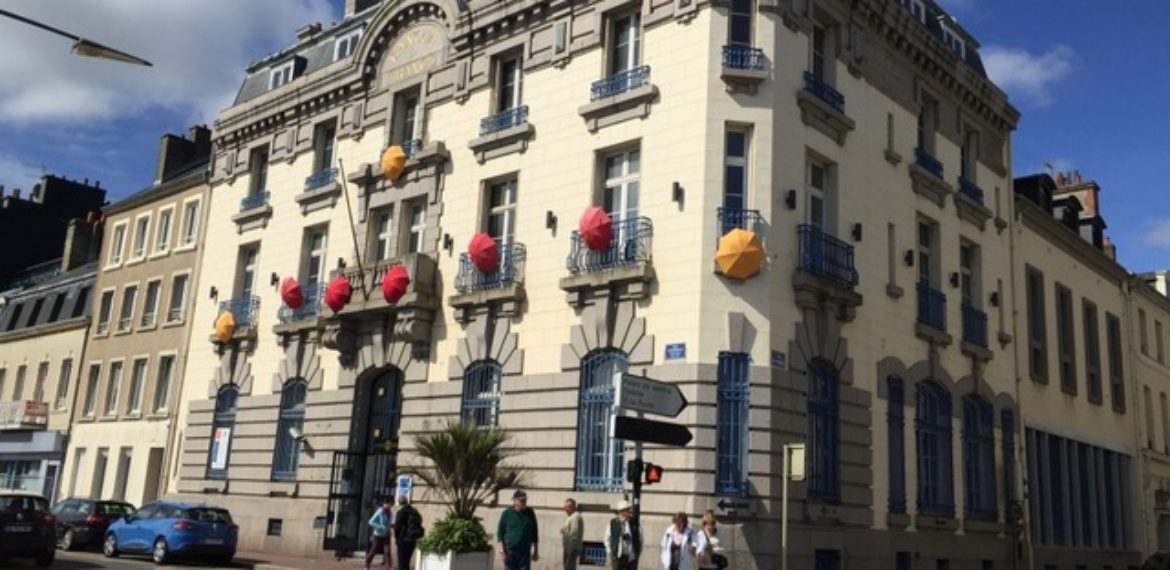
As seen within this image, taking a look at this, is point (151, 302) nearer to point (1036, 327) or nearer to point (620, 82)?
point (620, 82)

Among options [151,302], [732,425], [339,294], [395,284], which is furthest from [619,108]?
[151,302]

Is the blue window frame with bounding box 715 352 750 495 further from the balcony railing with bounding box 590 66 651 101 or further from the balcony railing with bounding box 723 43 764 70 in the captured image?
the balcony railing with bounding box 590 66 651 101

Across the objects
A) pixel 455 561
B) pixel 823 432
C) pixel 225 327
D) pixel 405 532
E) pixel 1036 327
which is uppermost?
pixel 1036 327

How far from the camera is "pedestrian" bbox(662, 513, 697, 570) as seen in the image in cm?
1589

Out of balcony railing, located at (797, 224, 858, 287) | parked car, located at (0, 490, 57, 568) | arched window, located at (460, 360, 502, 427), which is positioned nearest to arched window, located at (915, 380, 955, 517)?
balcony railing, located at (797, 224, 858, 287)

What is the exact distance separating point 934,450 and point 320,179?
17259mm

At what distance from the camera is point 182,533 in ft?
71.6

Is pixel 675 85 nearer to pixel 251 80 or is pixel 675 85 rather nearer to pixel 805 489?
pixel 805 489

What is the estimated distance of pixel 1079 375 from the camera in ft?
102

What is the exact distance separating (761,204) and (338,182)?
12742 mm

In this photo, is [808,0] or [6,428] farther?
[6,428]

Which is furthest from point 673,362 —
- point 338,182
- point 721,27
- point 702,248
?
point 338,182

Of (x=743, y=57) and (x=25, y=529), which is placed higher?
(x=743, y=57)

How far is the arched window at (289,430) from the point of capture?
26656 mm
